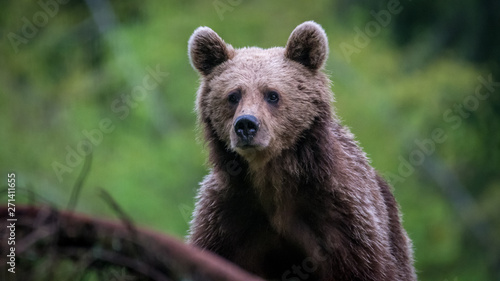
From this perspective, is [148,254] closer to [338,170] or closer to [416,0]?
[338,170]

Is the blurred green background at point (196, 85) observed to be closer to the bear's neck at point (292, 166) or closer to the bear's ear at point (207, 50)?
the bear's ear at point (207, 50)

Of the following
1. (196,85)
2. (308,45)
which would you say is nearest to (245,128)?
(308,45)

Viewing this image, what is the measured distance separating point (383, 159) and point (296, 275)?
8007mm

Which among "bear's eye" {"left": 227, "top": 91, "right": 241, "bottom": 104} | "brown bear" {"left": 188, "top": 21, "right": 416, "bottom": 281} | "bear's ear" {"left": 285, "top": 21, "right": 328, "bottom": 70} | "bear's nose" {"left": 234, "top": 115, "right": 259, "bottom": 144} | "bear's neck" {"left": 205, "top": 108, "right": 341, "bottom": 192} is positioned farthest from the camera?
"bear's ear" {"left": 285, "top": 21, "right": 328, "bottom": 70}

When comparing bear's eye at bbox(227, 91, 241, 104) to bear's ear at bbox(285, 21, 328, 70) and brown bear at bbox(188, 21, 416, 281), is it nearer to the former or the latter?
brown bear at bbox(188, 21, 416, 281)

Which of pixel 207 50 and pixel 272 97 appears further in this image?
pixel 207 50

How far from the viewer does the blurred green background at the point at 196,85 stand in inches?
505

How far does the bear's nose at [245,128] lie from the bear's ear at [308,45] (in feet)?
3.01

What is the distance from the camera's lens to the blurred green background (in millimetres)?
12820

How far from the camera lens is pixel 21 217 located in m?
2.59

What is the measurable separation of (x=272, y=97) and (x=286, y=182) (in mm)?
595

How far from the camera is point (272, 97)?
215 inches

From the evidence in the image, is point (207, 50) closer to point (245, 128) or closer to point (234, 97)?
point (234, 97)

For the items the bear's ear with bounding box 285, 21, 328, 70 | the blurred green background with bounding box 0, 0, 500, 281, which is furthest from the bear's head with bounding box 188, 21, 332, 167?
the blurred green background with bounding box 0, 0, 500, 281
